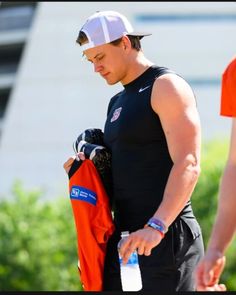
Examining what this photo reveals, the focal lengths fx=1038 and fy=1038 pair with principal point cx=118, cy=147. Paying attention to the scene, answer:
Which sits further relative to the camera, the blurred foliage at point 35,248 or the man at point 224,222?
the blurred foliage at point 35,248

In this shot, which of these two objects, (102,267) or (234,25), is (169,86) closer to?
(102,267)

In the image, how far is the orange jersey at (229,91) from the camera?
3.67 metres

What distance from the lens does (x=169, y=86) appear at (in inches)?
170

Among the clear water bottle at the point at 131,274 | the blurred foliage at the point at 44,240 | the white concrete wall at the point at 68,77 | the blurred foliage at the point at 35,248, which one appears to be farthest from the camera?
the white concrete wall at the point at 68,77

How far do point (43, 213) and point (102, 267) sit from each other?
17148mm

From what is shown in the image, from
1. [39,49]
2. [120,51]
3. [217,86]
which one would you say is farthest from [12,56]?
[120,51]

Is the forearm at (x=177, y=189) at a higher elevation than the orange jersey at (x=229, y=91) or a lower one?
lower

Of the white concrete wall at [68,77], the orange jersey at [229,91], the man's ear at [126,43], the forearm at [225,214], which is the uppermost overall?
A: the man's ear at [126,43]

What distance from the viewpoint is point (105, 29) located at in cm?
452

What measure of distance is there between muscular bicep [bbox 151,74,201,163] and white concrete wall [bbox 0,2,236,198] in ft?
143

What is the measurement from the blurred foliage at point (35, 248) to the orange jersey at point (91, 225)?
1492 cm

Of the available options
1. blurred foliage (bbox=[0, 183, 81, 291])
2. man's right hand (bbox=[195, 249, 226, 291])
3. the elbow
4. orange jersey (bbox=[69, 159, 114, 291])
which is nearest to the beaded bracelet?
the elbow

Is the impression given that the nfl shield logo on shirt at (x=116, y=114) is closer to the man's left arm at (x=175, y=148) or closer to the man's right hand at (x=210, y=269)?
the man's left arm at (x=175, y=148)

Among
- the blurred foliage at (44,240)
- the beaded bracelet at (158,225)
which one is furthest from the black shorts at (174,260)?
the blurred foliage at (44,240)
